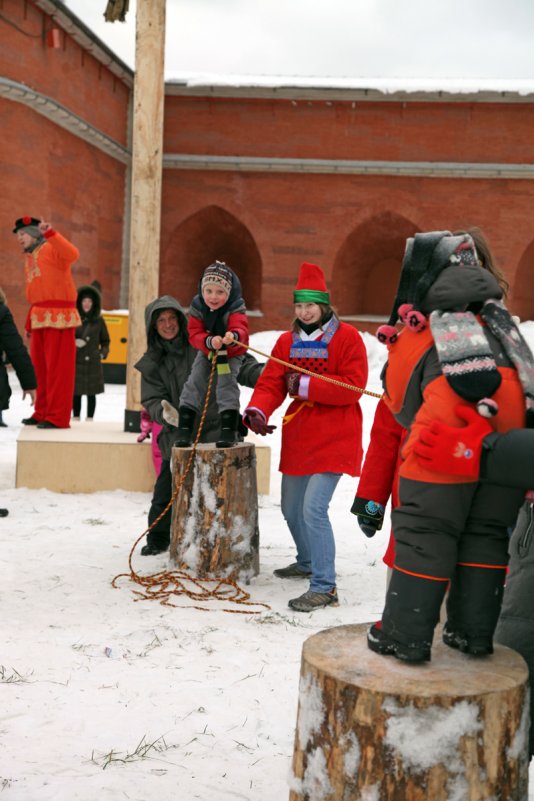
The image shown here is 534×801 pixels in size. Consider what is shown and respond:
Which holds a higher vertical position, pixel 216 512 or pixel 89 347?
pixel 89 347

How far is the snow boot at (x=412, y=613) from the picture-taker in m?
2.21

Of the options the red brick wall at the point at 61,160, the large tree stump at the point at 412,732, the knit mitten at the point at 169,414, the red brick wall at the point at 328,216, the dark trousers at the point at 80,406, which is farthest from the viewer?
the red brick wall at the point at 328,216

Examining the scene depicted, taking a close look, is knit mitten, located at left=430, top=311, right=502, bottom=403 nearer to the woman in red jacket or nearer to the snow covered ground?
the snow covered ground

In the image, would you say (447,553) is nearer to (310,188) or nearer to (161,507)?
(161,507)

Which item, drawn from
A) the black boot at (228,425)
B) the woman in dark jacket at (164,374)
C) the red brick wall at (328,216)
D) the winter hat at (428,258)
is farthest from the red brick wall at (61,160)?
the winter hat at (428,258)

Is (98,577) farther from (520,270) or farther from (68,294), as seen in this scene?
(520,270)

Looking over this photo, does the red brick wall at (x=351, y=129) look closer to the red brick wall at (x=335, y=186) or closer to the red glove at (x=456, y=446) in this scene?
the red brick wall at (x=335, y=186)

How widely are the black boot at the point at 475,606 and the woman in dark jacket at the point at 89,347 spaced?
25.0 ft

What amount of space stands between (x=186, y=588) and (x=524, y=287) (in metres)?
16.7

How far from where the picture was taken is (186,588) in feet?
15.4

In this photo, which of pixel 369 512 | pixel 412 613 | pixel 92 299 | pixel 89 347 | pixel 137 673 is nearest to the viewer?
pixel 412 613

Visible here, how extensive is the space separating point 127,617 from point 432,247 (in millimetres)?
2588

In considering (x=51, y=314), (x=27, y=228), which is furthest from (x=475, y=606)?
(x=27, y=228)

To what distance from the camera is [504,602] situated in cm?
246
